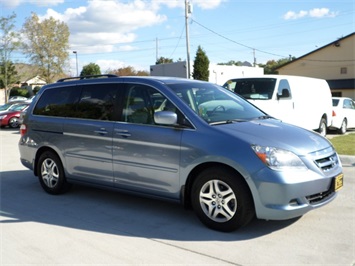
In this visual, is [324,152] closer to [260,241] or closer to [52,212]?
[260,241]

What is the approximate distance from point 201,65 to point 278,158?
32.0 m

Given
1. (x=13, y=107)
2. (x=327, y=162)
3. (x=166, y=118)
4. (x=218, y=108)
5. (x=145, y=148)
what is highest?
(x=218, y=108)

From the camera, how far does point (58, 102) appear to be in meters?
6.30

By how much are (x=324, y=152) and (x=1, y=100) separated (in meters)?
55.0

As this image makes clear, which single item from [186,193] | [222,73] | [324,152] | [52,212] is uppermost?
[222,73]

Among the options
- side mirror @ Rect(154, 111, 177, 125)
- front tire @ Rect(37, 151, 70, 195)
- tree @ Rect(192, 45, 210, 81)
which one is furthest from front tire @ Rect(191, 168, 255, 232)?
tree @ Rect(192, 45, 210, 81)

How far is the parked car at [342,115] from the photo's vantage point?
14.4 metres

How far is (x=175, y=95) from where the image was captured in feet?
16.2

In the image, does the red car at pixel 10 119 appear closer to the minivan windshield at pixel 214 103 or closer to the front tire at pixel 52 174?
the front tire at pixel 52 174

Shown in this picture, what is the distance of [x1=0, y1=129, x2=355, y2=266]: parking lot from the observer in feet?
12.5

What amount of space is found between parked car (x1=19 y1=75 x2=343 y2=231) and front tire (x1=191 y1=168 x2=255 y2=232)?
0.01 metres

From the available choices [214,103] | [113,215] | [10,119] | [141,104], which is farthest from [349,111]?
[10,119]

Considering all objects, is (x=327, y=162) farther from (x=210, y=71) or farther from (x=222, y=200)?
(x=210, y=71)

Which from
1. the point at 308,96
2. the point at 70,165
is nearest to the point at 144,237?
the point at 70,165
